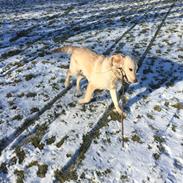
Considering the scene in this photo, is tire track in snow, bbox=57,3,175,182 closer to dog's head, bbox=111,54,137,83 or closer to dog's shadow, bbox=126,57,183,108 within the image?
dog's shadow, bbox=126,57,183,108

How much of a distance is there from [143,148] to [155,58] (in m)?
5.12

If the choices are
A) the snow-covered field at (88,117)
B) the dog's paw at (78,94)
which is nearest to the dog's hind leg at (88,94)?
the snow-covered field at (88,117)

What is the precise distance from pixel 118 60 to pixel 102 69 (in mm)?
600

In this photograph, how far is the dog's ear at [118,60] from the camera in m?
5.96

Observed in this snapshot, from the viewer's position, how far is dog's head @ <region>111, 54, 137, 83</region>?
5.84 meters

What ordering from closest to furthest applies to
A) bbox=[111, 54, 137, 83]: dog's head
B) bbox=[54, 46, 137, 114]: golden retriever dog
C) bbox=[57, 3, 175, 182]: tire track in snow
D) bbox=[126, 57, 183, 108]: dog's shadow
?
bbox=[57, 3, 175, 182]: tire track in snow
bbox=[111, 54, 137, 83]: dog's head
bbox=[54, 46, 137, 114]: golden retriever dog
bbox=[126, 57, 183, 108]: dog's shadow

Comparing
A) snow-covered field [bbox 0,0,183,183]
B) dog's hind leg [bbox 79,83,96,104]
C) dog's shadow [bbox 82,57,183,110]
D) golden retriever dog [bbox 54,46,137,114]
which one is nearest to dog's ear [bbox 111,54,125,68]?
golden retriever dog [bbox 54,46,137,114]

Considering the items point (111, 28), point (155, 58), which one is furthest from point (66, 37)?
point (155, 58)

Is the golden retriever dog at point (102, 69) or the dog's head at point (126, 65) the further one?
the golden retriever dog at point (102, 69)

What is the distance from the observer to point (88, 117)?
7.11 meters

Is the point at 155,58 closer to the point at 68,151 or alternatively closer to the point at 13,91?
the point at 13,91

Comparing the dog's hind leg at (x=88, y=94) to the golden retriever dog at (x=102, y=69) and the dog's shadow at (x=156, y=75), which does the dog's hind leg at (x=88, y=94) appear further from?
the dog's shadow at (x=156, y=75)

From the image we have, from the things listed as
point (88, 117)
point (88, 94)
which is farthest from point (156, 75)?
point (88, 117)

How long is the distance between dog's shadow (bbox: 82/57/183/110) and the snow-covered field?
27 mm
